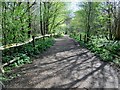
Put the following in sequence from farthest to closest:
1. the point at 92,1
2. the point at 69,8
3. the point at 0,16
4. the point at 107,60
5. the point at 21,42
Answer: the point at 69,8 < the point at 92,1 < the point at 21,42 < the point at 107,60 < the point at 0,16

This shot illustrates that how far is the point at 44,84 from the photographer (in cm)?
629

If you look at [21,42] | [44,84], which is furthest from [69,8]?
[44,84]

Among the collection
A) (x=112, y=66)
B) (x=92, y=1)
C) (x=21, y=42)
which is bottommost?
(x=112, y=66)

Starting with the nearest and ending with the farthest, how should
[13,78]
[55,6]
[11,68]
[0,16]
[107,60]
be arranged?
[13,78] → [11,68] → [0,16] → [107,60] → [55,6]

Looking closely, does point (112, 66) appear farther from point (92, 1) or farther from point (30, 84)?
point (92, 1)

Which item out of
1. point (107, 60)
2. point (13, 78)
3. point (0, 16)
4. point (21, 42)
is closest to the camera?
point (13, 78)

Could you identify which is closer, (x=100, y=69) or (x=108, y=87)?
(x=108, y=87)

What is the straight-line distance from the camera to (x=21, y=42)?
11.5 metres

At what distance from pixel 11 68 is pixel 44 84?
2635 mm

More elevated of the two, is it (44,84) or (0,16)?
(0,16)

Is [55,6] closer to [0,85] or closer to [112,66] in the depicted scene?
[112,66]

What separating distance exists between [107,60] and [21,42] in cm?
531

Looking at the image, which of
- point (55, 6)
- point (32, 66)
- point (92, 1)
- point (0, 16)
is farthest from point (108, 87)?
point (55, 6)

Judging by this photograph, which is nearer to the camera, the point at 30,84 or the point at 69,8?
the point at 30,84
